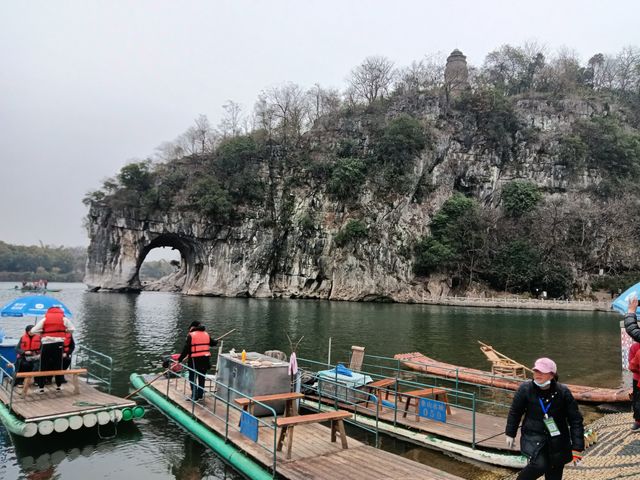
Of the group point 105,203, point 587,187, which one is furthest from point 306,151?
point 587,187

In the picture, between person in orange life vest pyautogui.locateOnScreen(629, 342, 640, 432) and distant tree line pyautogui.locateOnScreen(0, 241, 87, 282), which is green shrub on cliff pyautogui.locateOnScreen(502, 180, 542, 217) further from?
distant tree line pyautogui.locateOnScreen(0, 241, 87, 282)

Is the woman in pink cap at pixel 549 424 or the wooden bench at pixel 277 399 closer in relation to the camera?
the woman in pink cap at pixel 549 424

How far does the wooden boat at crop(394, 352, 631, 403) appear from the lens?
41.7 ft

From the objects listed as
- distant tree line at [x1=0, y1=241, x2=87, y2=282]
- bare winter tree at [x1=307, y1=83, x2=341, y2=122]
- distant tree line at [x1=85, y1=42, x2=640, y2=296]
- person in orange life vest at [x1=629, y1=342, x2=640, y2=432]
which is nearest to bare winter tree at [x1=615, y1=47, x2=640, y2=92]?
distant tree line at [x1=85, y1=42, x2=640, y2=296]

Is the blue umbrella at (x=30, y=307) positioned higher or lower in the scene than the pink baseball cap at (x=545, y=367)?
lower

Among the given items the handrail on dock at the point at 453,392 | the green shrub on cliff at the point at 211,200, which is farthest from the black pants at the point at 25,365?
the green shrub on cliff at the point at 211,200

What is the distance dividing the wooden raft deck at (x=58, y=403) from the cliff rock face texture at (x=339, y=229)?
1897 inches

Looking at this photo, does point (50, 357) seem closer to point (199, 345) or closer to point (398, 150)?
point (199, 345)

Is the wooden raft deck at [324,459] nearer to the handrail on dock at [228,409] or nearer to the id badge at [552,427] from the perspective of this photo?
the handrail on dock at [228,409]

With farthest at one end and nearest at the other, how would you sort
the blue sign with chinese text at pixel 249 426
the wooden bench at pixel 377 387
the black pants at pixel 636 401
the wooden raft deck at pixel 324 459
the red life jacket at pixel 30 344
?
the wooden bench at pixel 377 387, the red life jacket at pixel 30 344, the black pants at pixel 636 401, the blue sign with chinese text at pixel 249 426, the wooden raft deck at pixel 324 459

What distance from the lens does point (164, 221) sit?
6300 centimetres

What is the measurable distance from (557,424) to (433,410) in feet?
17.3

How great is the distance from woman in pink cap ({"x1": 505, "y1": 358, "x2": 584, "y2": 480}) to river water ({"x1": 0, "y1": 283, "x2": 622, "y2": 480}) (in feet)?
11.2

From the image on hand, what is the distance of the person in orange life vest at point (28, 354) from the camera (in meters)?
10.8
